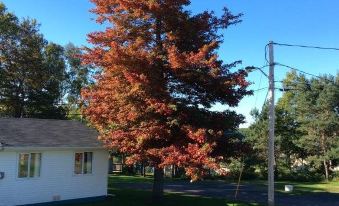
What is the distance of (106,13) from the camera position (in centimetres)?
2694

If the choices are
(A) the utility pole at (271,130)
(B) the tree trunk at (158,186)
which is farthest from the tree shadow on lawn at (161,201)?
(A) the utility pole at (271,130)

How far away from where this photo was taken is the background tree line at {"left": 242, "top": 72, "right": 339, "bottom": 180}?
51044 mm

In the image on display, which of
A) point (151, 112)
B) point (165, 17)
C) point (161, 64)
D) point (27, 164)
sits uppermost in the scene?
point (165, 17)

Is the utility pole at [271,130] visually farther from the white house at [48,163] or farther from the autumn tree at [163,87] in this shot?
the white house at [48,163]

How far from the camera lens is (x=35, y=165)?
22.9 metres

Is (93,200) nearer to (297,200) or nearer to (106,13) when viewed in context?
(106,13)

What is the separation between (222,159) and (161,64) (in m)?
5.71

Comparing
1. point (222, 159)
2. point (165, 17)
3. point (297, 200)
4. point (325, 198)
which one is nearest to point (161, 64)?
point (165, 17)

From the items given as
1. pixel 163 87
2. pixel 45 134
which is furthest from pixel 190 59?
pixel 45 134

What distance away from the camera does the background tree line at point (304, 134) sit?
51.0 meters

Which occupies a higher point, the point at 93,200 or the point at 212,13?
the point at 212,13

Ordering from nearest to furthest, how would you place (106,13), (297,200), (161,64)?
(161,64) < (106,13) < (297,200)

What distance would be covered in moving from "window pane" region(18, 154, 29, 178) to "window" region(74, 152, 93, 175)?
3055 millimetres

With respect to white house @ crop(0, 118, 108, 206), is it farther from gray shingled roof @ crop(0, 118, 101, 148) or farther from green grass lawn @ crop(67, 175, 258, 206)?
green grass lawn @ crop(67, 175, 258, 206)
